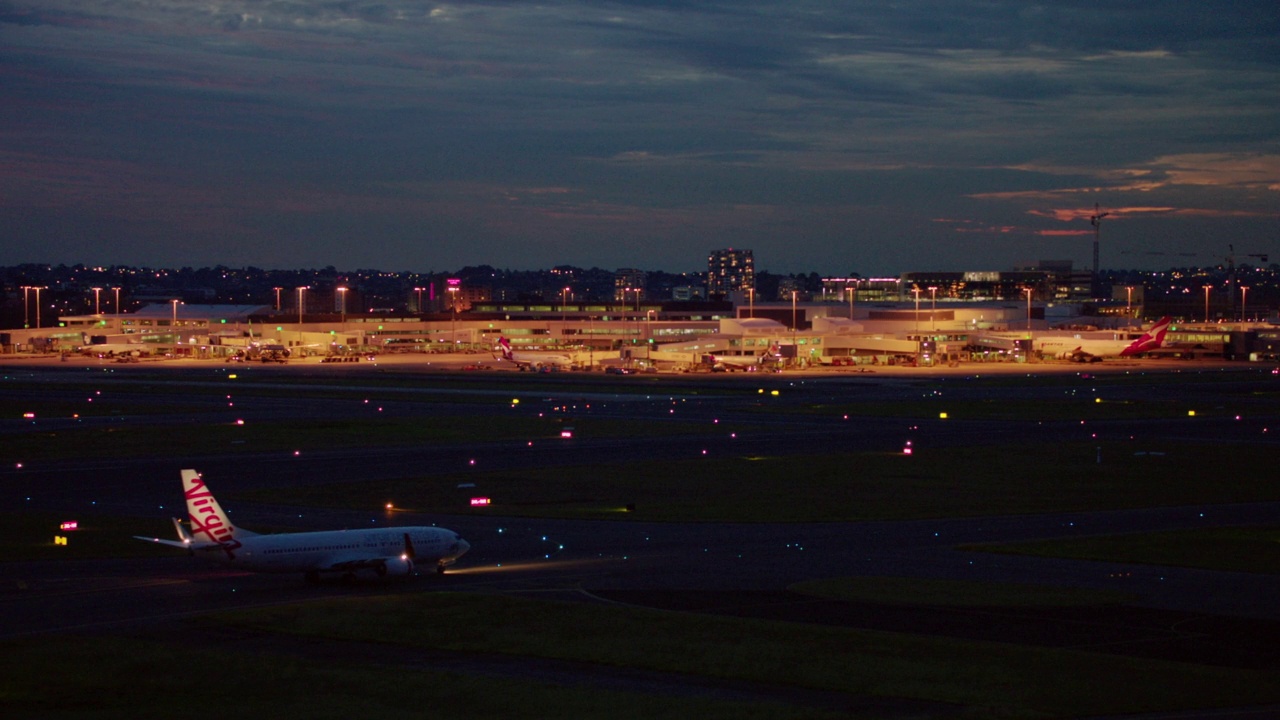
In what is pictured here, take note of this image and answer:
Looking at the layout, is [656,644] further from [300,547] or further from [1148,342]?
[1148,342]

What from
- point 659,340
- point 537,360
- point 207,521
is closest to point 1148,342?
point 659,340

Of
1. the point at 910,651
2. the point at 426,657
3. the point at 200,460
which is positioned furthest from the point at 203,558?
the point at 200,460

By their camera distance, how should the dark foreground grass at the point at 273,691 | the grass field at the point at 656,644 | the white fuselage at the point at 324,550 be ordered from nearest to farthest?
the dark foreground grass at the point at 273,691, the grass field at the point at 656,644, the white fuselage at the point at 324,550

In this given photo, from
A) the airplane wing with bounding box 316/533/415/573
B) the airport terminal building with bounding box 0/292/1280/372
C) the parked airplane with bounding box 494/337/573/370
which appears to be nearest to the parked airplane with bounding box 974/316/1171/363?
the airport terminal building with bounding box 0/292/1280/372

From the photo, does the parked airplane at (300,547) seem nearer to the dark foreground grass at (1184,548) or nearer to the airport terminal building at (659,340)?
the dark foreground grass at (1184,548)

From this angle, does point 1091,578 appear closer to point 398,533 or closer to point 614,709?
point 614,709

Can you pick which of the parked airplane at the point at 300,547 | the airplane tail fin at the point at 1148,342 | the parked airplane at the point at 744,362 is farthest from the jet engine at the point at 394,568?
the airplane tail fin at the point at 1148,342

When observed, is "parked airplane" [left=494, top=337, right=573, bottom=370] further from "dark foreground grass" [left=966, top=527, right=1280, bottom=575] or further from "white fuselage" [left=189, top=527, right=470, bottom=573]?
"white fuselage" [left=189, top=527, right=470, bottom=573]
